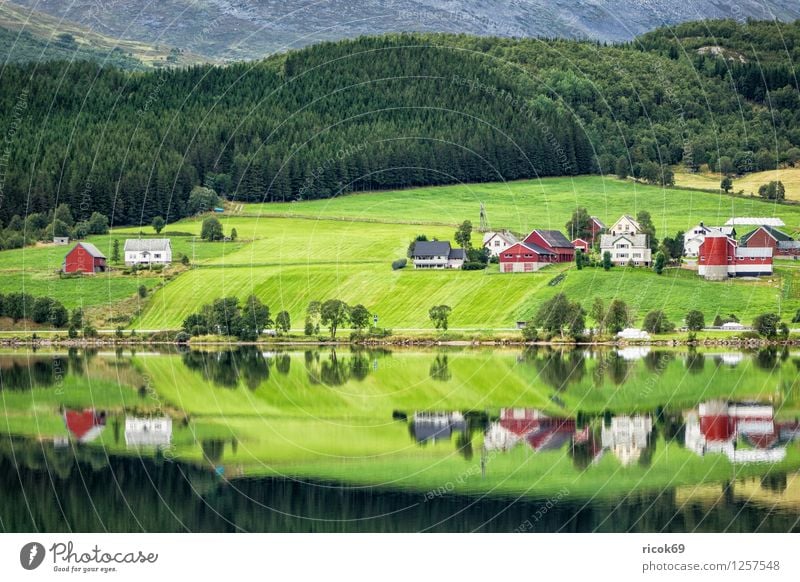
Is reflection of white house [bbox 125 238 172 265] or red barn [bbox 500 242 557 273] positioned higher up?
reflection of white house [bbox 125 238 172 265]

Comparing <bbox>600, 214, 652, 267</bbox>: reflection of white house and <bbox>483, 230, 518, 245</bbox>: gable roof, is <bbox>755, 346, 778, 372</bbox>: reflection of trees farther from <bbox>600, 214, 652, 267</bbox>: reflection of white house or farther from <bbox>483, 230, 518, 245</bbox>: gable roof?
<bbox>483, 230, 518, 245</bbox>: gable roof

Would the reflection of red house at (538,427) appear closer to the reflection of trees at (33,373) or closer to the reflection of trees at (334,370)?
the reflection of trees at (334,370)

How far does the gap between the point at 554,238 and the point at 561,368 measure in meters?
48.8

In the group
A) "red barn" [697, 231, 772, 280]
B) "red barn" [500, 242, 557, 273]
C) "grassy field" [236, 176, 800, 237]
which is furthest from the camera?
"grassy field" [236, 176, 800, 237]

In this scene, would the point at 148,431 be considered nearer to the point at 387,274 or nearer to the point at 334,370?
the point at 334,370

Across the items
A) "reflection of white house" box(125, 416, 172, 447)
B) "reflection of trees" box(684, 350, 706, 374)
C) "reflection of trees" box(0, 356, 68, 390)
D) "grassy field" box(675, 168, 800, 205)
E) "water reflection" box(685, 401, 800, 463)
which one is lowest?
"water reflection" box(685, 401, 800, 463)

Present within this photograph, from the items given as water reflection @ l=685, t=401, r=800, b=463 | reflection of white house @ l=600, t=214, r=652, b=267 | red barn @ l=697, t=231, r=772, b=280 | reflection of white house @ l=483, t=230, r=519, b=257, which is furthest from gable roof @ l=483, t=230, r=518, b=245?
water reflection @ l=685, t=401, r=800, b=463

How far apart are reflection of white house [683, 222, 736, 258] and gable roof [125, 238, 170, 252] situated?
47.3m

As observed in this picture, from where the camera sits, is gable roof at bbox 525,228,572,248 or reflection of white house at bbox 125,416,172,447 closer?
reflection of white house at bbox 125,416,172,447

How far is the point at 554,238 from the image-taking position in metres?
134

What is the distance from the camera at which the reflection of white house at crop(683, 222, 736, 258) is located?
5276 inches

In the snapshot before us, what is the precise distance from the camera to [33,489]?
173 feet

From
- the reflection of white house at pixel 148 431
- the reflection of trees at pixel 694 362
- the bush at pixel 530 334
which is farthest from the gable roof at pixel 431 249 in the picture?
the reflection of white house at pixel 148 431
